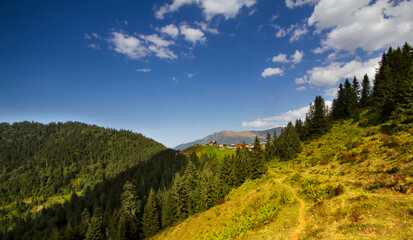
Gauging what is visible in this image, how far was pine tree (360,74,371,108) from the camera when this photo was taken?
3300 inches

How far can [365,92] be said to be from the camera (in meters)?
85.2

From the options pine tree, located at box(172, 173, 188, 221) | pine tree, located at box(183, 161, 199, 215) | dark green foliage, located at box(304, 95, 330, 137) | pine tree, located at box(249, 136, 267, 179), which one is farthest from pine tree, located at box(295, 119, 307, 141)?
pine tree, located at box(172, 173, 188, 221)

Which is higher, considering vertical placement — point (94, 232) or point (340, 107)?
point (340, 107)

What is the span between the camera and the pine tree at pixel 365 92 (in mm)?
83812

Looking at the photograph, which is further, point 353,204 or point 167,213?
point 167,213

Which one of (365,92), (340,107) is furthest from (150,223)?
(365,92)

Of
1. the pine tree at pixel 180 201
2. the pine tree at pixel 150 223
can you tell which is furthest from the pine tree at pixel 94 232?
the pine tree at pixel 180 201

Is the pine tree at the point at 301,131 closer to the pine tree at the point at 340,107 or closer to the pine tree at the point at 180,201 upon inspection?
the pine tree at the point at 340,107

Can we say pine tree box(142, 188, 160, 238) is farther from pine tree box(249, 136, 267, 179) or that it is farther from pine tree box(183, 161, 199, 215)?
pine tree box(249, 136, 267, 179)

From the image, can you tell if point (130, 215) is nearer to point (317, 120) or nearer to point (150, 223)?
point (150, 223)

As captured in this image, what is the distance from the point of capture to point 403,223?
532 inches

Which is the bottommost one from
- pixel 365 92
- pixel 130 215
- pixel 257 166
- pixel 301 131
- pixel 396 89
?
pixel 130 215

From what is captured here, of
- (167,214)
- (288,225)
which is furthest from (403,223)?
(167,214)

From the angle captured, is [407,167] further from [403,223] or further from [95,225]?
[95,225]
